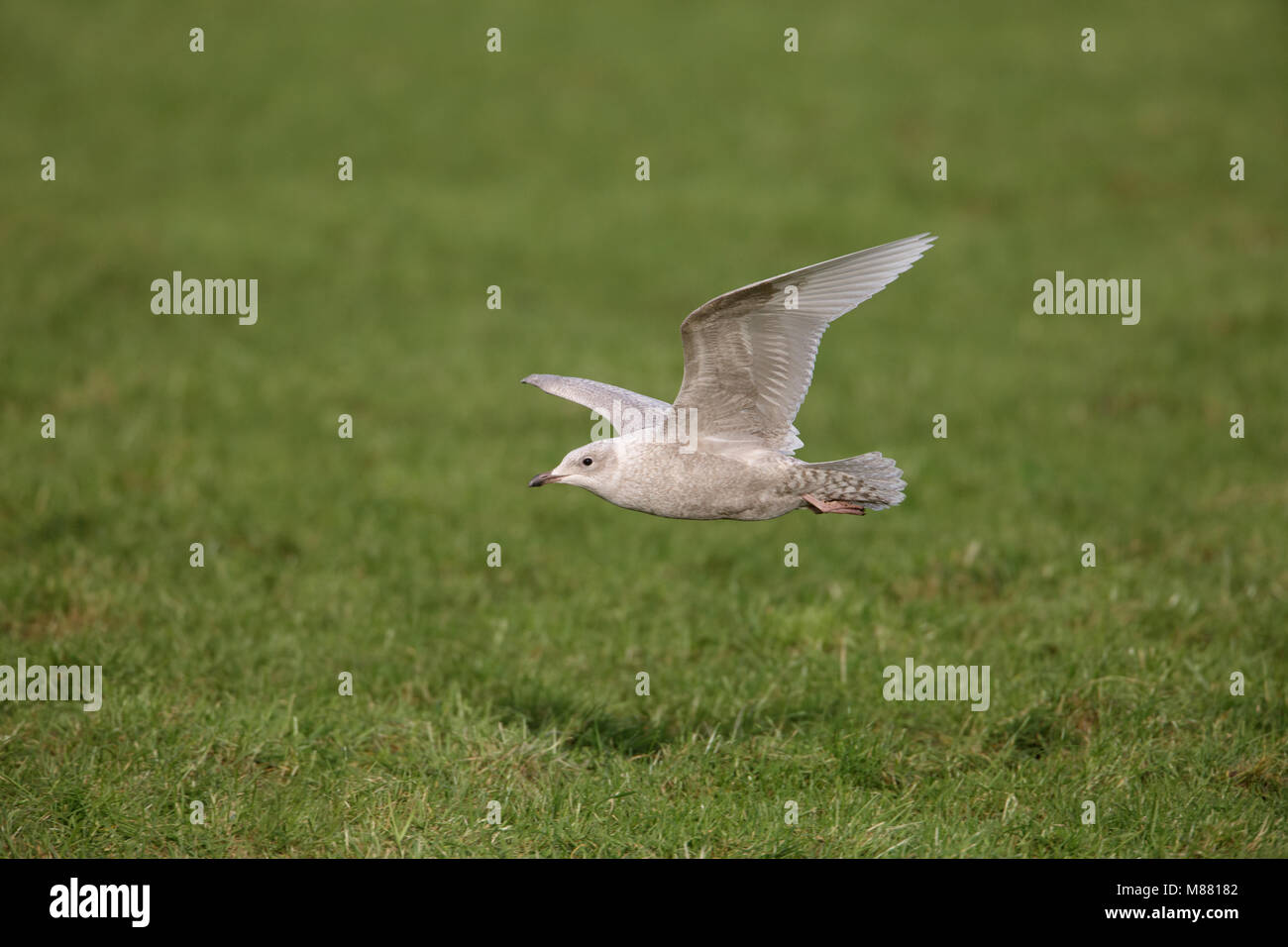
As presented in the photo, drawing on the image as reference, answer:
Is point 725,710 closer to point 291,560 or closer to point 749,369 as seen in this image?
point 749,369

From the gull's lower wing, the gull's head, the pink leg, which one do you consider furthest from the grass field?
the gull's lower wing

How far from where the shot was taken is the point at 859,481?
5773mm

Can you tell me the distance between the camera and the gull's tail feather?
18.9ft

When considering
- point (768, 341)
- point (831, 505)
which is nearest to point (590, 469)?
point (768, 341)

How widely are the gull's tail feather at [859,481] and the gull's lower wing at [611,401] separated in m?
0.74

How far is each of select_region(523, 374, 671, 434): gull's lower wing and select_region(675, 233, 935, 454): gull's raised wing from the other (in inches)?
11.6

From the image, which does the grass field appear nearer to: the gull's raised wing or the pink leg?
the pink leg

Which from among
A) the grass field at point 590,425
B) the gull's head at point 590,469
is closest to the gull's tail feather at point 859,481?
the gull's head at point 590,469

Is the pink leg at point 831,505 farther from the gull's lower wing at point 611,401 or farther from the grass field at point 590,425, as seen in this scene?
the grass field at point 590,425

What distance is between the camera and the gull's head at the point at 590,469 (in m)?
5.55

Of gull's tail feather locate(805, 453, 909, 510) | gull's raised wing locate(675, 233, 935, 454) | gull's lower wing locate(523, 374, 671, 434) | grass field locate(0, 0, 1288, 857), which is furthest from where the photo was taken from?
grass field locate(0, 0, 1288, 857)

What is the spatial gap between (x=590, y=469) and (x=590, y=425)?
6.38m
